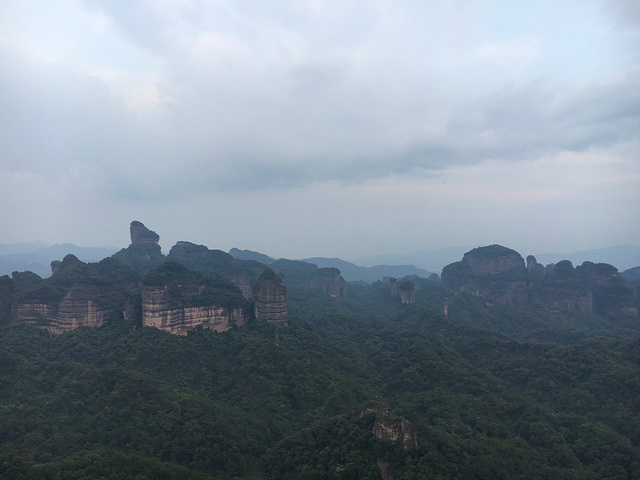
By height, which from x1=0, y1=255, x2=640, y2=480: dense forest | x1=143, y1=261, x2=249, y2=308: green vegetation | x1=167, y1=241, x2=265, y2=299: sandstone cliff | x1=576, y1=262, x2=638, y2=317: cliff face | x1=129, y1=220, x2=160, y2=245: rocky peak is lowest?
x1=0, y1=255, x2=640, y2=480: dense forest

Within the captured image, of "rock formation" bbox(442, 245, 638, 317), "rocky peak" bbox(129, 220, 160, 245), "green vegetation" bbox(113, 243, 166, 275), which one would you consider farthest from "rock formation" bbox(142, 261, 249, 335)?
"rock formation" bbox(442, 245, 638, 317)

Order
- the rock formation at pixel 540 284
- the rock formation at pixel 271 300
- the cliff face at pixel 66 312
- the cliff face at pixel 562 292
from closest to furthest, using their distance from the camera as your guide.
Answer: the cliff face at pixel 66 312 < the rock formation at pixel 271 300 < the cliff face at pixel 562 292 < the rock formation at pixel 540 284

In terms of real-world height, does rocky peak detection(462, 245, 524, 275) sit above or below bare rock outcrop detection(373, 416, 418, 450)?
above

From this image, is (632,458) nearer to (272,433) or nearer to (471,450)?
(471,450)

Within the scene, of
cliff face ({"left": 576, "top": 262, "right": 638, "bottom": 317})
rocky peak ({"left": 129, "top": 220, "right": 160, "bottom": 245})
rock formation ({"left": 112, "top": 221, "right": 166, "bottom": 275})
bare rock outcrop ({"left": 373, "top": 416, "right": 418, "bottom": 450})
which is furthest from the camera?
rocky peak ({"left": 129, "top": 220, "right": 160, "bottom": 245})

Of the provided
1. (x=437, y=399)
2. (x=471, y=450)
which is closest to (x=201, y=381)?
(x=437, y=399)

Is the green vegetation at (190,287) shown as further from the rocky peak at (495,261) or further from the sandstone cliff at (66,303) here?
the rocky peak at (495,261)

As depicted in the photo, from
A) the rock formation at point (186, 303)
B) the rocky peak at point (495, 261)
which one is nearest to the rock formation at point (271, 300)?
the rock formation at point (186, 303)

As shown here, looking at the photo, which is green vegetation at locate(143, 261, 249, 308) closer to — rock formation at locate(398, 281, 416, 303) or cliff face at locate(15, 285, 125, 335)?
cliff face at locate(15, 285, 125, 335)
